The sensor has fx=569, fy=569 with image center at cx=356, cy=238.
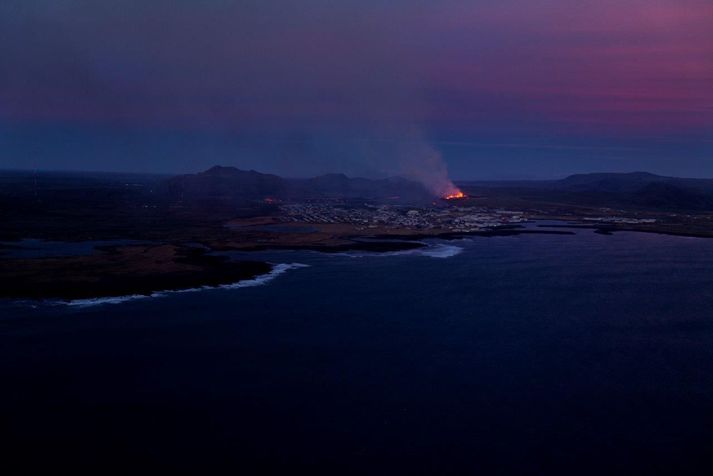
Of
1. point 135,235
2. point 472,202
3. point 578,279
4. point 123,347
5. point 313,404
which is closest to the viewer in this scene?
point 313,404

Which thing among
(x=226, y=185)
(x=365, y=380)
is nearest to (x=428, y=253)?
(x=365, y=380)

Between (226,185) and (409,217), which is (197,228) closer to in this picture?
(409,217)

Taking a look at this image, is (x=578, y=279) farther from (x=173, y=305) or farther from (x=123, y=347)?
(x=123, y=347)

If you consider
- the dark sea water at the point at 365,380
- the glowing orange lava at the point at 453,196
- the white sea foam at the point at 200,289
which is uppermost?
the glowing orange lava at the point at 453,196

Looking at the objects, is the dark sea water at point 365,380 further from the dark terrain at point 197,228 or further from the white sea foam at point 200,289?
the dark terrain at point 197,228

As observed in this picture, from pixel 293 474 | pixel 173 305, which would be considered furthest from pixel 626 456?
pixel 173 305

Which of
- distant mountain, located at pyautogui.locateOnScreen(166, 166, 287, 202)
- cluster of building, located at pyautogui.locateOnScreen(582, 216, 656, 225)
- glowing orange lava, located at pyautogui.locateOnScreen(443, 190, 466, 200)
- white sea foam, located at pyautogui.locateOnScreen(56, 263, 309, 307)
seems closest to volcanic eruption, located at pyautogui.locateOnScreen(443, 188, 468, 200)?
glowing orange lava, located at pyautogui.locateOnScreen(443, 190, 466, 200)

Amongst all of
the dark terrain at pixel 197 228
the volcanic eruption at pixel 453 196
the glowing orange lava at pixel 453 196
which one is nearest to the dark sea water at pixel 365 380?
the dark terrain at pixel 197 228

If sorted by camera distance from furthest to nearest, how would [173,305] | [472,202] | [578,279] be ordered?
[472,202], [578,279], [173,305]
